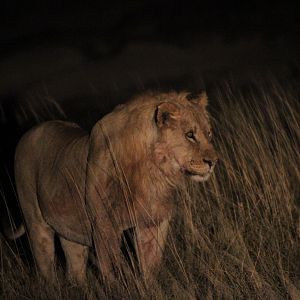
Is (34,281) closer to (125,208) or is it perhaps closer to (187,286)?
(125,208)

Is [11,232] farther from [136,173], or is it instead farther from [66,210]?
[136,173]

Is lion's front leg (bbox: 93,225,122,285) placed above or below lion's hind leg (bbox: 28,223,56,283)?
above

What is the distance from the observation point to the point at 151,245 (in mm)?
4820

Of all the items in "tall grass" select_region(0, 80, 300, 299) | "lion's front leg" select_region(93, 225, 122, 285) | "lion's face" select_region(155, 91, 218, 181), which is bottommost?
"tall grass" select_region(0, 80, 300, 299)

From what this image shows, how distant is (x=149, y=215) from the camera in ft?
14.4

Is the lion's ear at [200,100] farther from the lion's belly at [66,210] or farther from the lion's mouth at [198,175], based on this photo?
the lion's belly at [66,210]

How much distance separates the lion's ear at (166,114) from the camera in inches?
173

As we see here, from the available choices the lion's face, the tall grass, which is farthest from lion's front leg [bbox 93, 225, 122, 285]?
the lion's face

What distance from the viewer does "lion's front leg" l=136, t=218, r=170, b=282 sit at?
472 cm

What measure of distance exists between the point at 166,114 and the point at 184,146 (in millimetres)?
251

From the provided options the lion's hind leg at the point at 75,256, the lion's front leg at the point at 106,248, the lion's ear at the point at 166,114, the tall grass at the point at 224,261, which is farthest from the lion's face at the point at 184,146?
the lion's hind leg at the point at 75,256

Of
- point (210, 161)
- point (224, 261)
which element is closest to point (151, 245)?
point (224, 261)

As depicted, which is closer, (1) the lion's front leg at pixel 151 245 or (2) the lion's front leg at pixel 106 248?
(2) the lion's front leg at pixel 106 248

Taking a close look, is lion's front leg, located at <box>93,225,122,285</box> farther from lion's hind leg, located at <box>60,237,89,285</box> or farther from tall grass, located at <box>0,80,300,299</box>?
lion's hind leg, located at <box>60,237,89,285</box>
